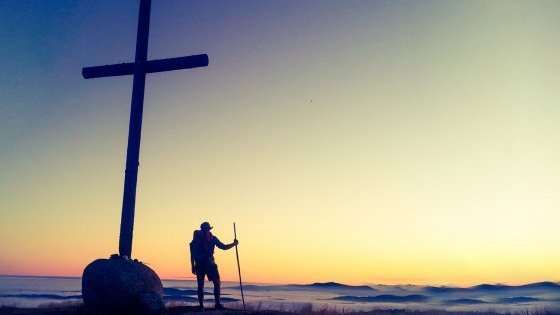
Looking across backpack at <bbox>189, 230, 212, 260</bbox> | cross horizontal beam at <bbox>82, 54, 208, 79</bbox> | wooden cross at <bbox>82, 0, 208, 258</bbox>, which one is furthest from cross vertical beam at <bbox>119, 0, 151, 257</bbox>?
backpack at <bbox>189, 230, 212, 260</bbox>

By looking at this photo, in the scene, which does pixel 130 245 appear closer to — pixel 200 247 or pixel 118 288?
pixel 118 288

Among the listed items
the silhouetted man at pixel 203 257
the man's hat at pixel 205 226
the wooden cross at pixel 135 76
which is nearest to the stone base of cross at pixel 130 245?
the wooden cross at pixel 135 76

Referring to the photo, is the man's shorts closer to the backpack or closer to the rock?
the backpack

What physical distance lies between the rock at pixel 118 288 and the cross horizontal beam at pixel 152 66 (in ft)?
16.6

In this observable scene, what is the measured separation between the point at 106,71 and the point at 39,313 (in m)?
6.32

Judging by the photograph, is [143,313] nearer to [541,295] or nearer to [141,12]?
[141,12]

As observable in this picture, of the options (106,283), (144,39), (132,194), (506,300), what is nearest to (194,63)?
(144,39)

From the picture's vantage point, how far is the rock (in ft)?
32.8

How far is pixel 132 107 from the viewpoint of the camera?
11.8m

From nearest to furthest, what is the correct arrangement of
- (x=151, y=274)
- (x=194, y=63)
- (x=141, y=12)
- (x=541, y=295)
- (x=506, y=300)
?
(x=151, y=274) < (x=194, y=63) < (x=141, y=12) < (x=506, y=300) < (x=541, y=295)

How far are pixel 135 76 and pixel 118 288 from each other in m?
5.52

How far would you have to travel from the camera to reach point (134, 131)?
11.5 m

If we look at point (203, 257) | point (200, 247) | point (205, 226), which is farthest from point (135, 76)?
point (203, 257)

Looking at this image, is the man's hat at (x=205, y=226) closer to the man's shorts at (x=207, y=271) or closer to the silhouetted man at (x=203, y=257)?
the silhouetted man at (x=203, y=257)
